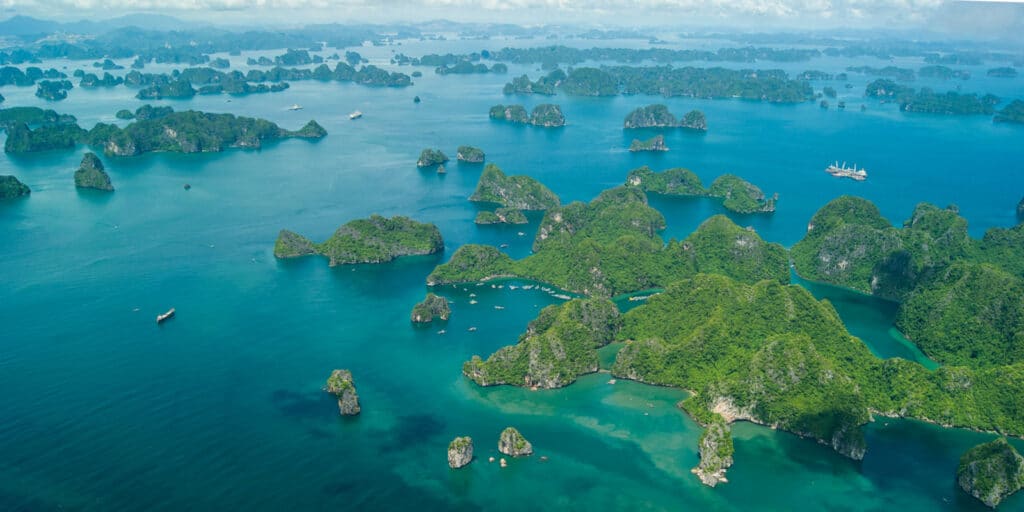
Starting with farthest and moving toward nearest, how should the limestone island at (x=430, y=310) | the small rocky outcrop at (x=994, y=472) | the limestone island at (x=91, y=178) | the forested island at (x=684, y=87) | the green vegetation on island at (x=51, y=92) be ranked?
the forested island at (x=684, y=87) < the green vegetation on island at (x=51, y=92) < the limestone island at (x=91, y=178) < the limestone island at (x=430, y=310) < the small rocky outcrop at (x=994, y=472)

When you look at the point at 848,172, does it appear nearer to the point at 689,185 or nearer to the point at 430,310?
the point at 689,185

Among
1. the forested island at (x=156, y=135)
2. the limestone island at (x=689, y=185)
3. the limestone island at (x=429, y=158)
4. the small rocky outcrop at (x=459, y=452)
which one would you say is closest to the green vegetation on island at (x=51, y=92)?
the forested island at (x=156, y=135)

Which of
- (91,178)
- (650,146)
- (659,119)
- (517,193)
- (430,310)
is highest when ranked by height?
(659,119)

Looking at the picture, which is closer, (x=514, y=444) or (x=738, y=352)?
(x=514, y=444)

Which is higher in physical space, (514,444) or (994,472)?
(994,472)

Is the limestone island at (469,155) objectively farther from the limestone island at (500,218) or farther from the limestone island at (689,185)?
the limestone island at (500,218)

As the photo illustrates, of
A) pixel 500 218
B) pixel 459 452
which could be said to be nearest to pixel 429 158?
pixel 500 218
